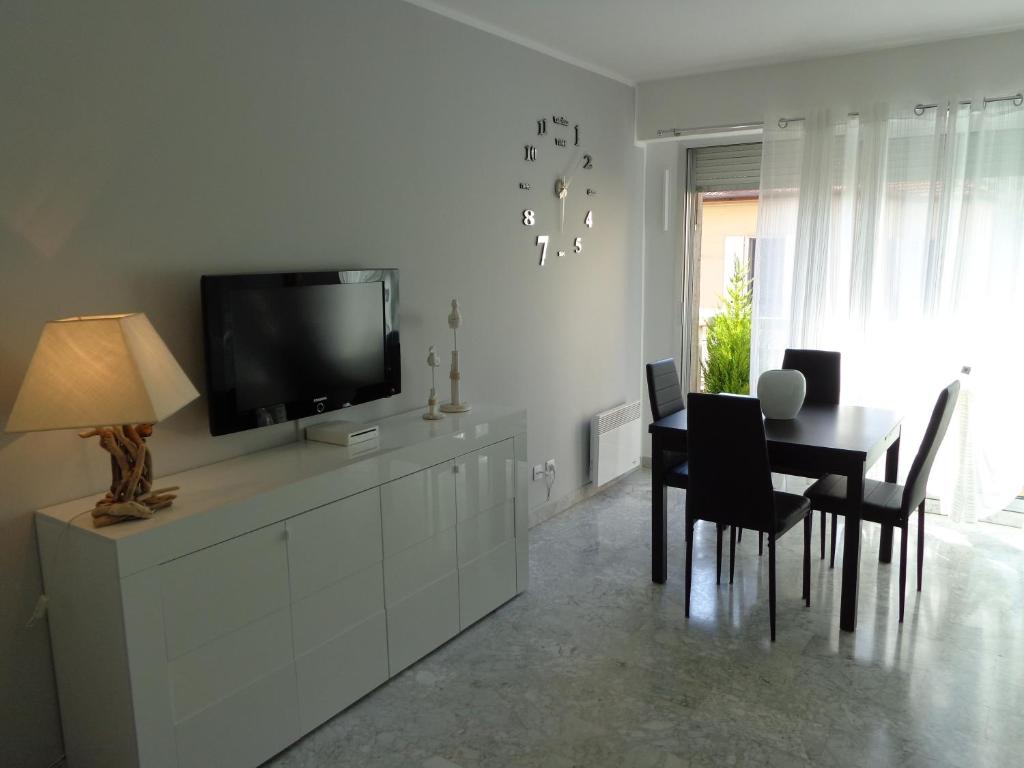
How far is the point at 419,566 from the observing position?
314 cm

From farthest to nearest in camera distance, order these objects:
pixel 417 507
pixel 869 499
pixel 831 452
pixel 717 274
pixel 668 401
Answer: pixel 717 274
pixel 668 401
pixel 869 499
pixel 831 452
pixel 417 507

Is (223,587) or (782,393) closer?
(223,587)

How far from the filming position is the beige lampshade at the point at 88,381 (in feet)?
6.89

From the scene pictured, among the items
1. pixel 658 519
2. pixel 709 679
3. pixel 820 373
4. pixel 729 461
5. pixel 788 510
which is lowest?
pixel 709 679

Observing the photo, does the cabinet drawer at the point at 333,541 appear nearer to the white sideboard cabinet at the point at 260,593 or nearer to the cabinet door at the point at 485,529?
the white sideboard cabinet at the point at 260,593

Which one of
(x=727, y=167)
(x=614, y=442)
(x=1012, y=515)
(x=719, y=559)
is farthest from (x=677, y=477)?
(x=727, y=167)

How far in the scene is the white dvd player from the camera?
3.04 m

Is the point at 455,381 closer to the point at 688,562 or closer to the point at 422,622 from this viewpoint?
the point at 422,622

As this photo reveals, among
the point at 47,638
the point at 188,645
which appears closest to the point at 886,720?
the point at 188,645

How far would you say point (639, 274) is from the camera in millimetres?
5785

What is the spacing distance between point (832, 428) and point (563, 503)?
1.84 meters

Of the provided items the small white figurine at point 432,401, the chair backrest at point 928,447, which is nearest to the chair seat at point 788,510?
the chair backrest at point 928,447

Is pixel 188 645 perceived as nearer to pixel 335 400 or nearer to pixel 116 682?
pixel 116 682

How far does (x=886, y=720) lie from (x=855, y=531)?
0.85m
